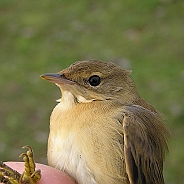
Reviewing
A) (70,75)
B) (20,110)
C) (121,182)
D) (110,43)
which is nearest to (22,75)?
(20,110)

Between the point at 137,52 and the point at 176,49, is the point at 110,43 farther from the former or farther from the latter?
the point at 176,49

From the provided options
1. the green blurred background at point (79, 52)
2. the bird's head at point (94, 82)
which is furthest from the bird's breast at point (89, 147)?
the green blurred background at point (79, 52)

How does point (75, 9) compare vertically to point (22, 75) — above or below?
above

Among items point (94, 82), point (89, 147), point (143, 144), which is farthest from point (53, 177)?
point (94, 82)

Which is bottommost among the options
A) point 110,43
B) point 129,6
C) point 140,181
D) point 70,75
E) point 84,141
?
point 140,181

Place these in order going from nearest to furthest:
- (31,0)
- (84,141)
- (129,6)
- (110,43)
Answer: (84,141), (110,43), (129,6), (31,0)

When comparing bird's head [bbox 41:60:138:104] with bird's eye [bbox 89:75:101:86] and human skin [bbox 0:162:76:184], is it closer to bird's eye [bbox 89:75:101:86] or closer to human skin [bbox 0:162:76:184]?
bird's eye [bbox 89:75:101:86]

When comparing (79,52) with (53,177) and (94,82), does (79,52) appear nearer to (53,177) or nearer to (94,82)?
(94,82)

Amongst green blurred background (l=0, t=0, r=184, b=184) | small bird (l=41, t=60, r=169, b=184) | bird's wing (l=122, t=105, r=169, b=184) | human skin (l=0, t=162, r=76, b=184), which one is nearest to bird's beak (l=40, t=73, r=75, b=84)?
small bird (l=41, t=60, r=169, b=184)
